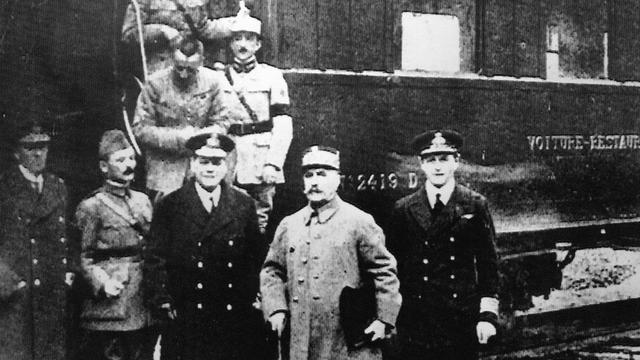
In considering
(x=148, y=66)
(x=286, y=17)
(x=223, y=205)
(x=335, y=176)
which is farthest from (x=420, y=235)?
(x=148, y=66)

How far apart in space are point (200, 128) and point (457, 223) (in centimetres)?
123

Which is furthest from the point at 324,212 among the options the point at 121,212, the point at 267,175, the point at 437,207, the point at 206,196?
the point at 121,212

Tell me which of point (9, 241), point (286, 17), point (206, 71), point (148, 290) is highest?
point (286, 17)

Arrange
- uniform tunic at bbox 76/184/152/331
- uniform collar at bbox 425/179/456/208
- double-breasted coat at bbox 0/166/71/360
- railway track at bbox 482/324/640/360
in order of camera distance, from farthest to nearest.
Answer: railway track at bbox 482/324/640/360, uniform collar at bbox 425/179/456/208, uniform tunic at bbox 76/184/152/331, double-breasted coat at bbox 0/166/71/360

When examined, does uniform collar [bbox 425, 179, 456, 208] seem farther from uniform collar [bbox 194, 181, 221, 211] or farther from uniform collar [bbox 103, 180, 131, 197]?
uniform collar [bbox 103, 180, 131, 197]

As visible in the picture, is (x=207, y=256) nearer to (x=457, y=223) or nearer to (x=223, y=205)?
(x=223, y=205)

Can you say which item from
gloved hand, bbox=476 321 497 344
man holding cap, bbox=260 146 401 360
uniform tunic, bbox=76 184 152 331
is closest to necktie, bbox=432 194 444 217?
man holding cap, bbox=260 146 401 360

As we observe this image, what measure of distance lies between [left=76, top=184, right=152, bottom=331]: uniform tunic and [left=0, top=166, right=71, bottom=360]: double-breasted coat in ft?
0.29

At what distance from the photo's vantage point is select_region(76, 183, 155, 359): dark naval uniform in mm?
3168

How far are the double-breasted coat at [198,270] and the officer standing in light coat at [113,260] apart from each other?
0.27 ft

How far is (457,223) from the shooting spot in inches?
143

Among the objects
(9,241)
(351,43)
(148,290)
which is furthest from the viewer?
(351,43)

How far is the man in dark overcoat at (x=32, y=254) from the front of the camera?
9.94 feet

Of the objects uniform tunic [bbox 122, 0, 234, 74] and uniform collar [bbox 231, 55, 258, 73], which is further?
uniform collar [bbox 231, 55, 258, 73]
